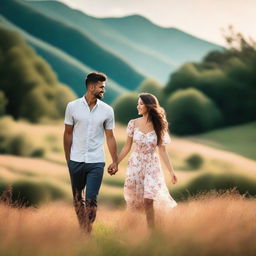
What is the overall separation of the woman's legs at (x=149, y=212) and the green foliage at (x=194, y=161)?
8.25 meters

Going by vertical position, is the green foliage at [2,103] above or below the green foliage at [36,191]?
above

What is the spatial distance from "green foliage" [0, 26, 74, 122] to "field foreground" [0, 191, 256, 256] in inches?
404

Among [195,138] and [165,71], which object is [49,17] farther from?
[195,138]

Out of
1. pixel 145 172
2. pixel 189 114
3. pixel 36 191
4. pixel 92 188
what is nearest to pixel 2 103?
pixel 36 191

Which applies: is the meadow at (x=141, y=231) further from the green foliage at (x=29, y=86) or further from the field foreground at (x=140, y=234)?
the green foliage at (x=29, y=86)

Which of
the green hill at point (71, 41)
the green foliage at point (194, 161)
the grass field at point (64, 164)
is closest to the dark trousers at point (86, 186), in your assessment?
the grass field at point (64, 164)

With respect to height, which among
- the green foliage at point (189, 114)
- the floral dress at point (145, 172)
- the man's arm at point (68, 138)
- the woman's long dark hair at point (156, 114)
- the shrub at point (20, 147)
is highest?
the green foliage at point (189, 114)

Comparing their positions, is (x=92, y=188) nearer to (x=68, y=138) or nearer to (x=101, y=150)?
(x=101, y=150)

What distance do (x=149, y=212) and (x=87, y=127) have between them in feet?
3.56

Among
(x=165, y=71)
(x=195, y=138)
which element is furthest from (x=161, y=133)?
(x=165, y=71)

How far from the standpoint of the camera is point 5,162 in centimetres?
1355

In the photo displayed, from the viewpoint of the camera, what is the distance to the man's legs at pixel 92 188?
6046 millimetres

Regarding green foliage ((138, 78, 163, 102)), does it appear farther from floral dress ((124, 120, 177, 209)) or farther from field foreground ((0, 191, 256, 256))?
field foreground ((0, 191, 256, 256))

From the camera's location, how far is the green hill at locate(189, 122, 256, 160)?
56.7 feet
